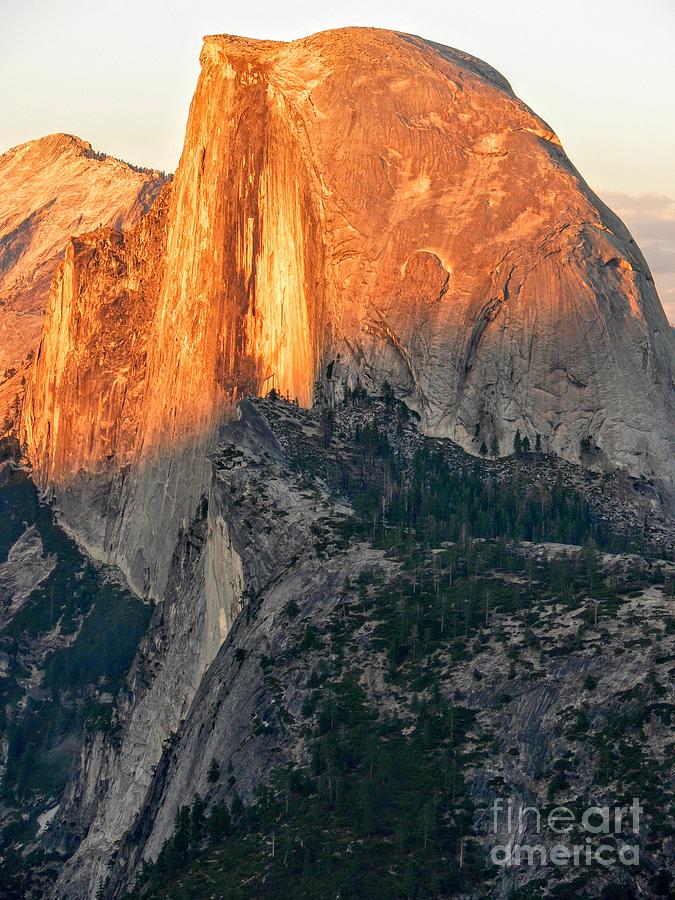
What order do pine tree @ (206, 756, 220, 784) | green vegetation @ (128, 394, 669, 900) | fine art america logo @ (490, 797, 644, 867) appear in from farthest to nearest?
pine tree @ (206, 756, 220, 784) < green vegetation @ (128, 394, 669, 900) < fine art america logo @ (490, 797, 644, 867)

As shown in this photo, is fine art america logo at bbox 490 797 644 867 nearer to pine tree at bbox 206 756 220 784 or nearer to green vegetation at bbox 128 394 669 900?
green vegetation at bbox 128 394 669 900

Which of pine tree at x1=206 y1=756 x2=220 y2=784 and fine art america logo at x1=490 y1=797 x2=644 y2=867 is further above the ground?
pine tree at x1=206 y1=756 x2=220 y2=784

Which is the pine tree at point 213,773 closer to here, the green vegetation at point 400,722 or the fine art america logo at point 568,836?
the green vegetation at point 400,722

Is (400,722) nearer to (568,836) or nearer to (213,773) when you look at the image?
(213,773)

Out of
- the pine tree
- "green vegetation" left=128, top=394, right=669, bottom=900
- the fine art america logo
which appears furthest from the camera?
the pine tree

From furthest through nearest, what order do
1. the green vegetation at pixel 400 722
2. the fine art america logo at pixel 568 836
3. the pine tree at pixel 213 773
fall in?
1. the pine tree at pixel 213 773
2. the green vegetation at pixel 400 722
3. the fine art america logo at pixel 568 836

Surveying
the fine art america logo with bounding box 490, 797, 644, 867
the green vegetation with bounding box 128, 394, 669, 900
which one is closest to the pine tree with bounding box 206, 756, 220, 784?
the green vegetation with bounding box 128, 394, 669, 900

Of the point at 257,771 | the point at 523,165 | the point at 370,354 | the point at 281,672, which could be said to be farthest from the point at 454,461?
the point at 257,771

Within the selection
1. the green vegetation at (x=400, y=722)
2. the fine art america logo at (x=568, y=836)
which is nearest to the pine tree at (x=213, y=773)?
the green vegetation at (x=400, y=722)

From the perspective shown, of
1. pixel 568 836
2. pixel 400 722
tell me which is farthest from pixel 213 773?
pixel 568 836
